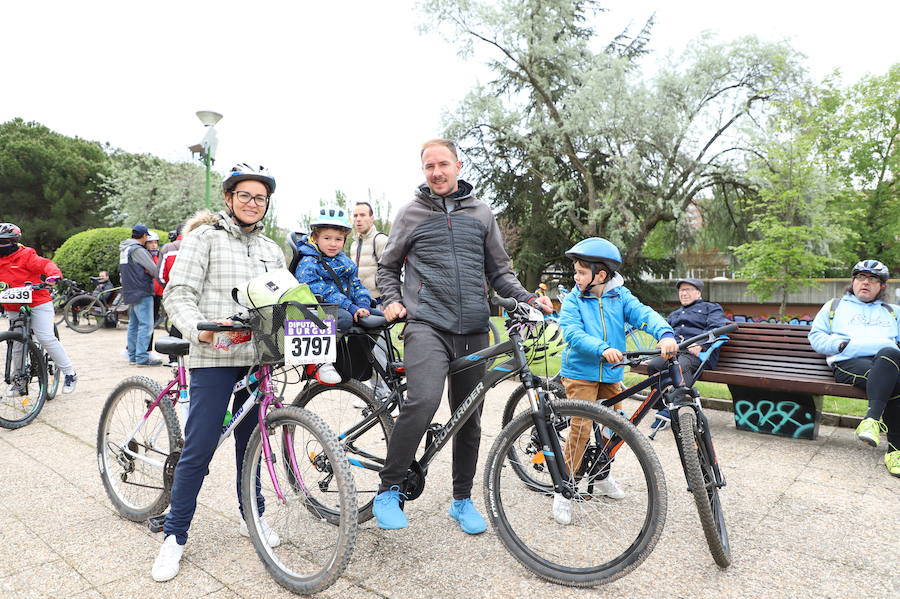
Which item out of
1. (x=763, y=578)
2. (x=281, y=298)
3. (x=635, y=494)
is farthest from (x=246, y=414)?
A: (x=763, y=578)

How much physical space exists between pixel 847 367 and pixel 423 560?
12.7 ft

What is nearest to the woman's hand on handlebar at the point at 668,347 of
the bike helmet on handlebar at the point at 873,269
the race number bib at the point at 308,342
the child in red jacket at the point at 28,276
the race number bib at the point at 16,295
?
the race number bib at the point at 308,342

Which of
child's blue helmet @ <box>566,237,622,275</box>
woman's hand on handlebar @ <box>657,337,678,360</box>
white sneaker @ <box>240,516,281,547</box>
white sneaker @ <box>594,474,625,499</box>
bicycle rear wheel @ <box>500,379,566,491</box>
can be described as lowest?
white sneaker @ <box>240,516,281,547</box>

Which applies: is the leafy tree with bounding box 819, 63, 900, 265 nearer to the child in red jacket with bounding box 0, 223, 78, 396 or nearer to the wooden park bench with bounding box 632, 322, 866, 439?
the wooden park bench with bounding box 632, 322, 866, 439

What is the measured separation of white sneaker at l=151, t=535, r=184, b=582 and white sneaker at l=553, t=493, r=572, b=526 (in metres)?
1.77

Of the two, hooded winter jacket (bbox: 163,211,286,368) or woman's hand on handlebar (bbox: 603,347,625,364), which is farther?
woman's hand on handlebar (bbox: 603,347,625,364)

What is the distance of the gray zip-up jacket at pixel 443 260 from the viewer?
303cm

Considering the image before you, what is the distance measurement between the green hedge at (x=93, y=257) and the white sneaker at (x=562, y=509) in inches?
686

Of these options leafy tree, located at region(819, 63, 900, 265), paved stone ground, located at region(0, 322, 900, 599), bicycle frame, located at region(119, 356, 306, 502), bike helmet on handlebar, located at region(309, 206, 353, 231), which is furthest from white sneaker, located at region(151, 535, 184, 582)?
leafy tree, located at region(819, 63, 900, 265)

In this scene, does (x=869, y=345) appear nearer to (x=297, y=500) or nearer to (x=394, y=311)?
(x=394, y=311)

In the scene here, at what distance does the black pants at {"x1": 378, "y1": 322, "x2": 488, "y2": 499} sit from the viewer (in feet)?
9.45

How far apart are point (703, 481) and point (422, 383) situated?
4.50ft

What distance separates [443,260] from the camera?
9.97 feet

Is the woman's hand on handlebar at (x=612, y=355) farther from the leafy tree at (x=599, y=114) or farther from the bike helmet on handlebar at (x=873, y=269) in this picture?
the leafy tree at (x=599, y=114)
